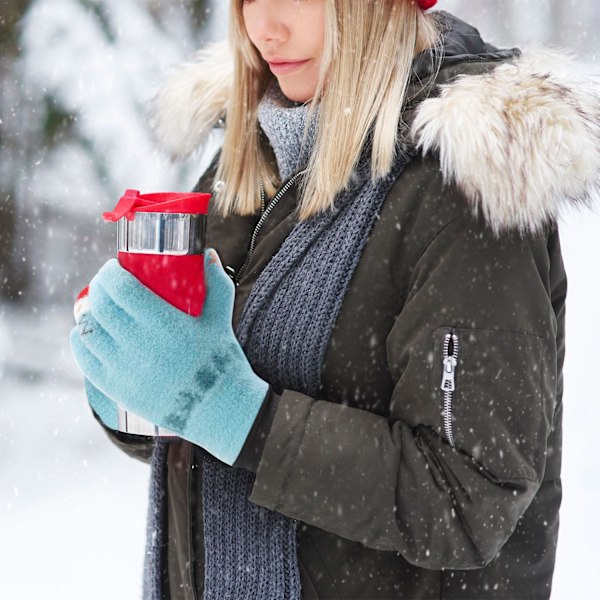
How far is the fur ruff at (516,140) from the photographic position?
3.99 feet

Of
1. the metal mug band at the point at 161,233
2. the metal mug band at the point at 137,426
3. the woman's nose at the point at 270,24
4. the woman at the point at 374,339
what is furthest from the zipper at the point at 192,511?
the woman's nose at the point at 270,24

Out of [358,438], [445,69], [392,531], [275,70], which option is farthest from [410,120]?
[392,531]

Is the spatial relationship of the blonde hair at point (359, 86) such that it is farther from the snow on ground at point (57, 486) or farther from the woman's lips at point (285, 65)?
the snow on ground at point (57, 486)

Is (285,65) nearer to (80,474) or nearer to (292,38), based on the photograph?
(292,38)

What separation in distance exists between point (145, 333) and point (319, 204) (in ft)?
1.26

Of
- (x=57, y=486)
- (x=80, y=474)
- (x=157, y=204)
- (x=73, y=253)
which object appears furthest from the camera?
(x=73, y=253)

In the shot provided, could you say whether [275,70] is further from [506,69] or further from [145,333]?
[145,333]

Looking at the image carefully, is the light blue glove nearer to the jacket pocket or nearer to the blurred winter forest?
the jacket pocket

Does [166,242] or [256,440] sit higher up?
[166,242]

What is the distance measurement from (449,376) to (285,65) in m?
0.67

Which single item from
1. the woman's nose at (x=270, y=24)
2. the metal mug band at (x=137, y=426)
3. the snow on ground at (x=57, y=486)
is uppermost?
the woman's nose at (x=270, y=24)

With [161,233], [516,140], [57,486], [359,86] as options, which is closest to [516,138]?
[516,140]

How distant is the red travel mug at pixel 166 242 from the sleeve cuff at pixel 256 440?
185 millimetres

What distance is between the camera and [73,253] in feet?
17.2
